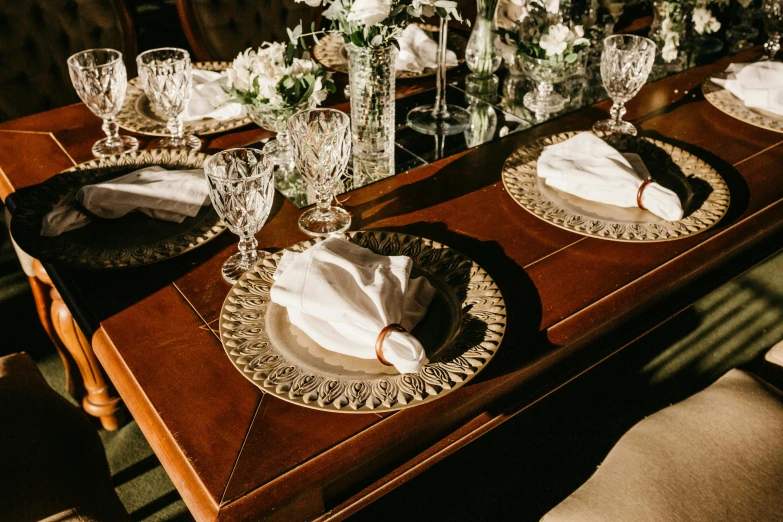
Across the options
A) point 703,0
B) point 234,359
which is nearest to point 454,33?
point 703,0

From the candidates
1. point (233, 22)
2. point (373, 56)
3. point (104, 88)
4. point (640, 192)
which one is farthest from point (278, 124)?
point (233, 22)

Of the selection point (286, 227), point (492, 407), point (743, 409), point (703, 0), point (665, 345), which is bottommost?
point (665, 345)

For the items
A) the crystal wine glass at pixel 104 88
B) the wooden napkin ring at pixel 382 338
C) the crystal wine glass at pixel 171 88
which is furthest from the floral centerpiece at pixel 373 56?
the wooden napkin ring at pixel 382 338

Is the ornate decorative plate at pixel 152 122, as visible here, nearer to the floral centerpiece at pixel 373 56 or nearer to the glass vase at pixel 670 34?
the floral centerpiece at pixel 373 56

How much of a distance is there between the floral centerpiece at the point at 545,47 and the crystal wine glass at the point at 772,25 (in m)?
0.54

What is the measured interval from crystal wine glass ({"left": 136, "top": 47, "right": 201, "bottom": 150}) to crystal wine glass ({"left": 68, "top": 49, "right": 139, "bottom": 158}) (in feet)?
0.14

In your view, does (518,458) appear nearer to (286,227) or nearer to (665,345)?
(665,345)

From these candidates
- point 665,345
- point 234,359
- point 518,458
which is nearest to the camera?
point 234,359

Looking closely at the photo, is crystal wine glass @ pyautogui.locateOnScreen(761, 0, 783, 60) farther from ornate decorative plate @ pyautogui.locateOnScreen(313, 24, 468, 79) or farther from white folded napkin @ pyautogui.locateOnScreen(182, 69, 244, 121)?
white folded napkin @ pyautogui.locateOnScreen(182, 69, 244, 121)

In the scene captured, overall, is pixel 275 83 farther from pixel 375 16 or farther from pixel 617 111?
pixel 617 111

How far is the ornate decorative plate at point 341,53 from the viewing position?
4.75ft

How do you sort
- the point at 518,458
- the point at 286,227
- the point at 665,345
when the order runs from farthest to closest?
the point at 665,345, the point at 518,458, the point at 286,227

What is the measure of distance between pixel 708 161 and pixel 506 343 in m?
0.60

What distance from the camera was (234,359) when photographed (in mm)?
710
